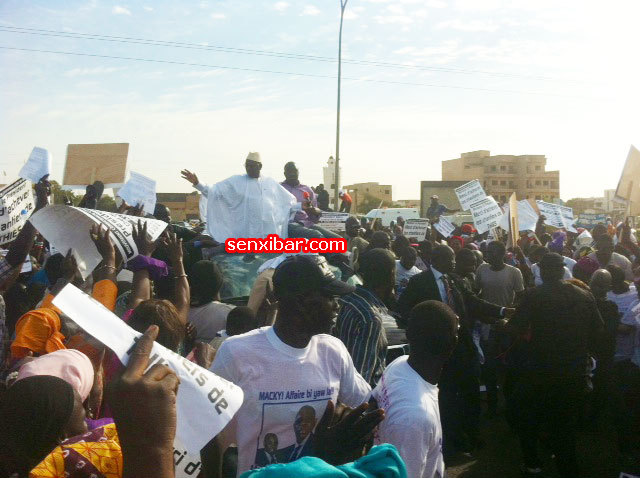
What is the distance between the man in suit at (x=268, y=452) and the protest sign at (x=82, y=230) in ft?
5.35

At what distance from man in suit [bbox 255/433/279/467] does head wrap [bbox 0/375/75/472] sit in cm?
89

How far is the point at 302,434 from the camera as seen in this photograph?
2.67 m

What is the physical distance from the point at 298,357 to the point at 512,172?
105595 millimetres

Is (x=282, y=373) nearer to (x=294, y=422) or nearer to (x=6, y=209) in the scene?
(x=294, y=422)

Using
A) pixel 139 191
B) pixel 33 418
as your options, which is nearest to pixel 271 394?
pixel 33 418

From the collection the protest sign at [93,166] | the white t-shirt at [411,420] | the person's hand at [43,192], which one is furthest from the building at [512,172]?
the white t-shirt at [411,420]

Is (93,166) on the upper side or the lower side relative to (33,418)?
upper

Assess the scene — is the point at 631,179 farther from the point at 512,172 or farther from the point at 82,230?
the point at 512,172

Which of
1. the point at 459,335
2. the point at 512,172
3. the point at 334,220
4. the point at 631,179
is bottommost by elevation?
the point at 459,335

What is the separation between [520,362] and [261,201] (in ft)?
11.1

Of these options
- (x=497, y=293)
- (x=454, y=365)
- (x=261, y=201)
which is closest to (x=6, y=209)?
(x=261, y=201)

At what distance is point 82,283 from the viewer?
4.26m

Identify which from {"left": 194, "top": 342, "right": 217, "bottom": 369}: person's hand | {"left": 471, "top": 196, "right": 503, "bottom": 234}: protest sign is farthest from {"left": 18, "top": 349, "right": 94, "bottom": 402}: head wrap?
{"left": 471, "top": 196, "right": 503, "bottom": 234}: protest sign

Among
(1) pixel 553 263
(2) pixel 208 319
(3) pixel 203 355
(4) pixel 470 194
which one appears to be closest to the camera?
(3) pixel 203 355
